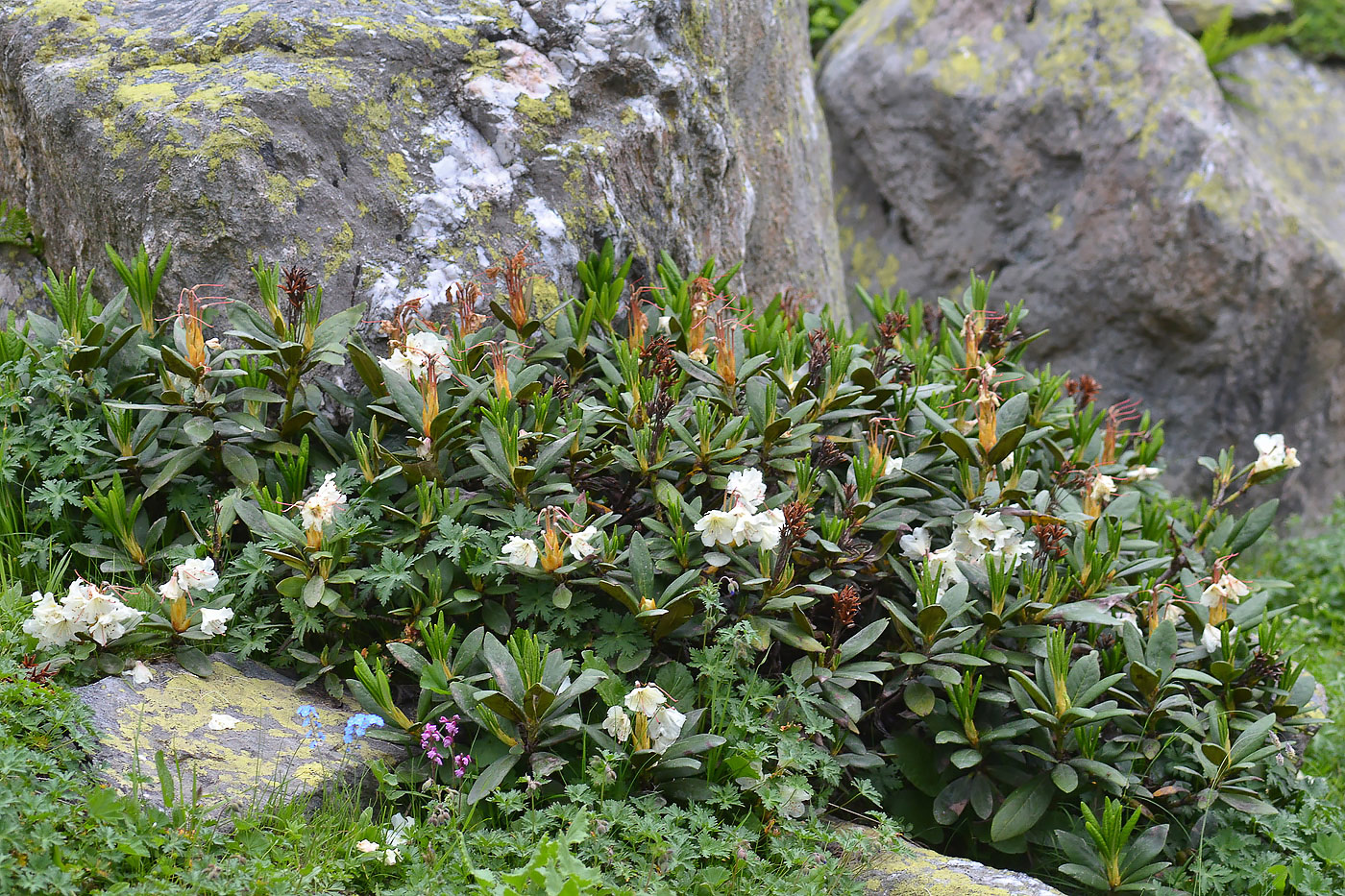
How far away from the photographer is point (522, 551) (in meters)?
2.58

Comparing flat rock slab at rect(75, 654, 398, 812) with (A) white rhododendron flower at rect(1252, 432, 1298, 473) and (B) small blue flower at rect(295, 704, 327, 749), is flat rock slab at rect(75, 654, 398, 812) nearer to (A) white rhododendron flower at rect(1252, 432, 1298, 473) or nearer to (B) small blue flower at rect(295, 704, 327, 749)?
(B) small blue flower at rect(295, 704, 327, 749)

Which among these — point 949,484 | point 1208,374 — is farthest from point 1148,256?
point 949,484

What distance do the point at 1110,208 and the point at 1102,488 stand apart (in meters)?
3.35

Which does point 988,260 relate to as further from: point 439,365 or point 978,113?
point 439,365

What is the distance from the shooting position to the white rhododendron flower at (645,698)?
2.41 m

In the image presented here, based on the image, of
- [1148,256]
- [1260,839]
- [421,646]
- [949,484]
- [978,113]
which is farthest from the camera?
[978,113]

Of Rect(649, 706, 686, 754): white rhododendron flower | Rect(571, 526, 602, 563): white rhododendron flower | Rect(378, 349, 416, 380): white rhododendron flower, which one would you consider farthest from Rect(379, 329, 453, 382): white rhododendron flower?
Rect(649, 706, 686, 754): white rhododendron flower

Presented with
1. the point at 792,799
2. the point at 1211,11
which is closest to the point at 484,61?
the point at 792,799

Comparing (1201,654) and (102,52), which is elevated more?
(102,52)

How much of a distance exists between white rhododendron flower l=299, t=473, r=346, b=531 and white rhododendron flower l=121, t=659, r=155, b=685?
51 centimetres

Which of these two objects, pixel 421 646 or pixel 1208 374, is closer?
pixel 421 646

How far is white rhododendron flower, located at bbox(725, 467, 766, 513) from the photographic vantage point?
101 inches

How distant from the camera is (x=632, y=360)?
10.0ft

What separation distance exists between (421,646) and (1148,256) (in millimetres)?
4875
